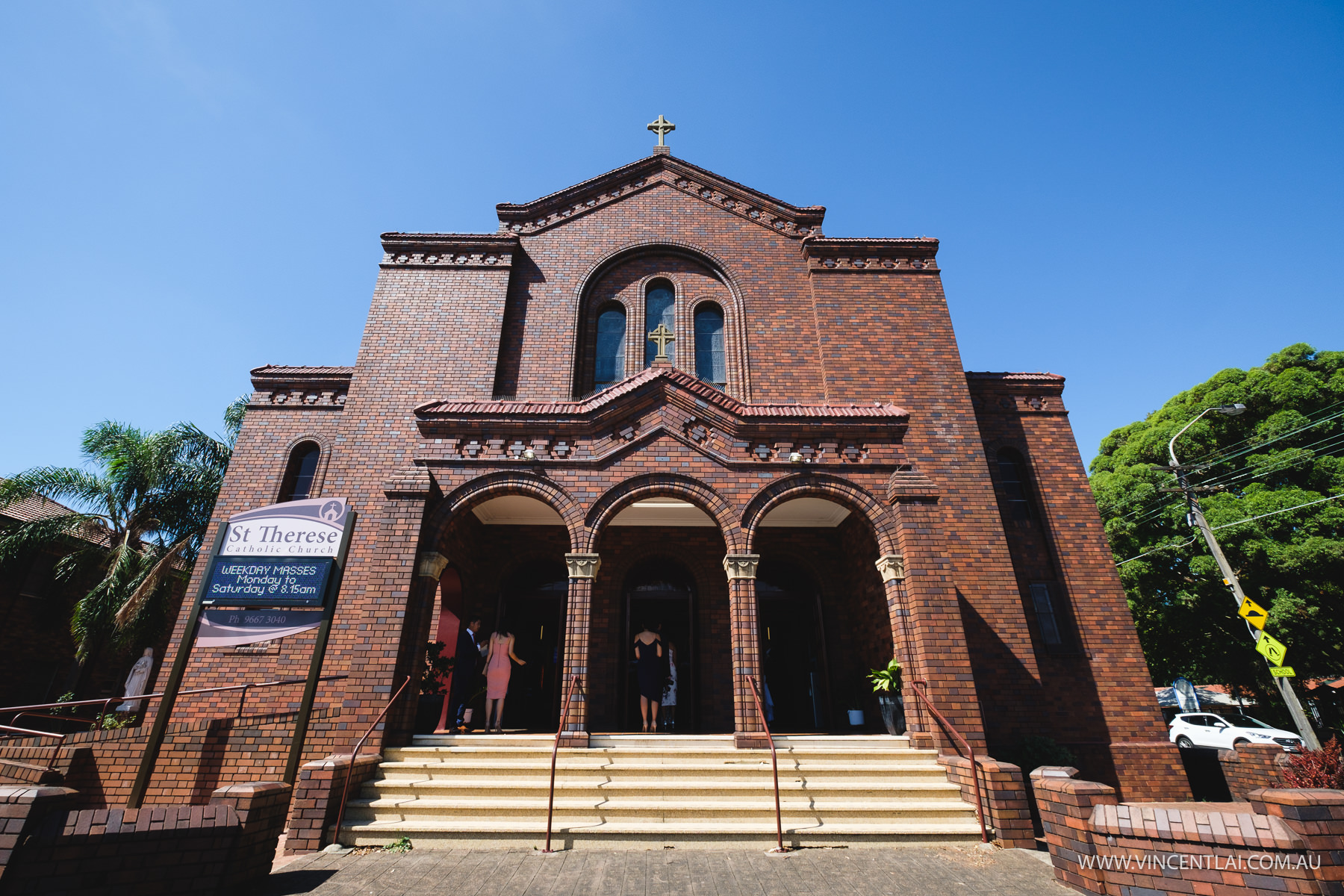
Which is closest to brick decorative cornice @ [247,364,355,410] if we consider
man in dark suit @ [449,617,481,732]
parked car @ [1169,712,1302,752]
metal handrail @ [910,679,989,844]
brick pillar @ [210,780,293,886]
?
man in dark suit @ [449,617,481,732]

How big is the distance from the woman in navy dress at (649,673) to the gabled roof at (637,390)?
12.3 ft

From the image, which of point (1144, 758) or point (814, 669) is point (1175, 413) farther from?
point (814, 669)

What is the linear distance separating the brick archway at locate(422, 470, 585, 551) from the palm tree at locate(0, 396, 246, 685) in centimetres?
1120

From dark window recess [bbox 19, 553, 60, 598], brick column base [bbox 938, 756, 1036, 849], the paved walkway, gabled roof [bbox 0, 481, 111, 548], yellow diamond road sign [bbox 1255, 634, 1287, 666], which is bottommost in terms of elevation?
the paved walkway

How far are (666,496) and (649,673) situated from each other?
277 centimetres

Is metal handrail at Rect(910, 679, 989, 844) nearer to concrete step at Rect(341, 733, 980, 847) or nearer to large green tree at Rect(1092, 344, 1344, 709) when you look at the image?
concrete step at Rect(341, 733, 980, 847)

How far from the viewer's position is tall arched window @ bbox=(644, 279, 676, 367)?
511 inches

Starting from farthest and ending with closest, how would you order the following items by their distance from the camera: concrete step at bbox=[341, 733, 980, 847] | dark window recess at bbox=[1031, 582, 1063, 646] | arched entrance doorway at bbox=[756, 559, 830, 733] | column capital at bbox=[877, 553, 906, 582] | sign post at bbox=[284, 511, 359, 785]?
arched entrance doorway at bbox=[756, 559, 830, 733], dark window recess at bbox=[1031, 582, 1063, 646], column capital at bbox=[877, 553, 906, 582], sign post at bbox=[284, 511, 359, 785], concrete step at bbox=[341, 733, 980, 847]

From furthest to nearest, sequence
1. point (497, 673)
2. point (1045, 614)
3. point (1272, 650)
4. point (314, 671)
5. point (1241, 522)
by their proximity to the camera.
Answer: point (1241, 522)
point (1272, 650)
point (1045, 614)
point (497, 673)
point (314, 671)

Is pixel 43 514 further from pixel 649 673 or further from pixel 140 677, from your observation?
pixel 649 673

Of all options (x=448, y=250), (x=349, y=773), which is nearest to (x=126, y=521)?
(x=448, y=250)

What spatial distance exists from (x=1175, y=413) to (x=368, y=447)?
24.7 metres

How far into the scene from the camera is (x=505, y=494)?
927cm

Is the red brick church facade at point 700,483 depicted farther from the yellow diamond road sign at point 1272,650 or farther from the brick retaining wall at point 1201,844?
the yellow diamond road sign at point 1272,650
